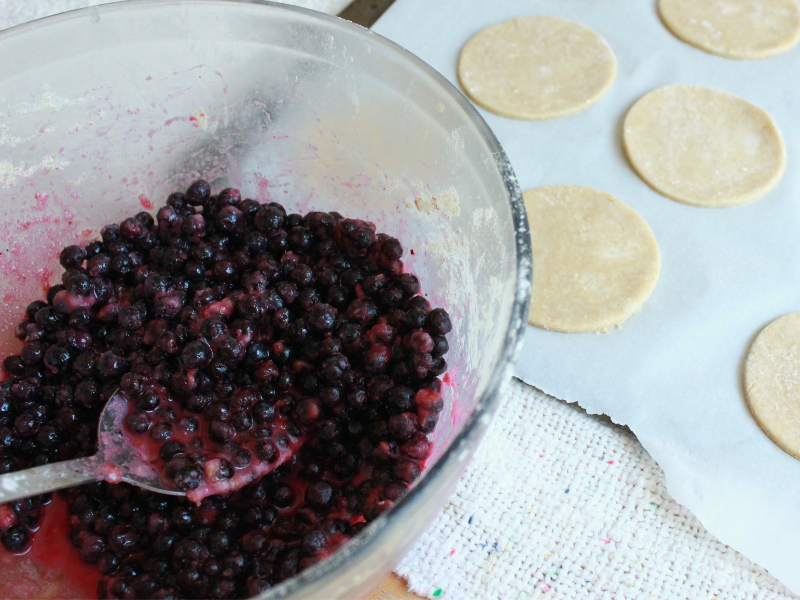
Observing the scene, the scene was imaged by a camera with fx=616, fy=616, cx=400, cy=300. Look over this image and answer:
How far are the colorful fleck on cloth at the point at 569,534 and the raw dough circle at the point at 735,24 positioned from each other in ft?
4.19

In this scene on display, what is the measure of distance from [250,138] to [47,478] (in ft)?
2.45

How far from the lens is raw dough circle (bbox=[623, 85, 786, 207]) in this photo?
61.9 inches

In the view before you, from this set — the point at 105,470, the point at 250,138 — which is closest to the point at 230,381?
the point at 105,470

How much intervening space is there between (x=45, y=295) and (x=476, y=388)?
0.91 meters

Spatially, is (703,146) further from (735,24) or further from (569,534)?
(569,534)

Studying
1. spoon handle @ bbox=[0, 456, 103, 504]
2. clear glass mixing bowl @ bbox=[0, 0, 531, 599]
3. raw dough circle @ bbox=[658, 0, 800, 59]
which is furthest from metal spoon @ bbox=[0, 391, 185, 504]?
raw dough circle @ bbox=[658, 0, 800, 59]

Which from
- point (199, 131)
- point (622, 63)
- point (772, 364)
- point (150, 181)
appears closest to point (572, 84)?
point (622, 63)

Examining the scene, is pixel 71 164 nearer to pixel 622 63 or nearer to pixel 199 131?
pixel 199 131

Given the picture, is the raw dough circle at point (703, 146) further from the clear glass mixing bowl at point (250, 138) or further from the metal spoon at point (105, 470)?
the metal spoon at point (105, 470)

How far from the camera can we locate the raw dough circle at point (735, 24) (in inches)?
72.3

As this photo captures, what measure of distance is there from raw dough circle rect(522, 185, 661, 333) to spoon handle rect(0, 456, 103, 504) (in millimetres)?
905

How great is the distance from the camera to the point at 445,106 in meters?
0.96

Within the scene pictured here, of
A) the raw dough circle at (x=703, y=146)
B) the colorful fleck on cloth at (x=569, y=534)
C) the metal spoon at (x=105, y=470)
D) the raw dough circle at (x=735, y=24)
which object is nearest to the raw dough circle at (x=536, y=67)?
the raw dough circle at (x=703, y=146)

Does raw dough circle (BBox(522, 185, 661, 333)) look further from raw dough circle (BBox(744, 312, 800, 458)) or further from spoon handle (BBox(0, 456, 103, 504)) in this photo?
spoon handle (BBox(0, 456, 103, 504))
